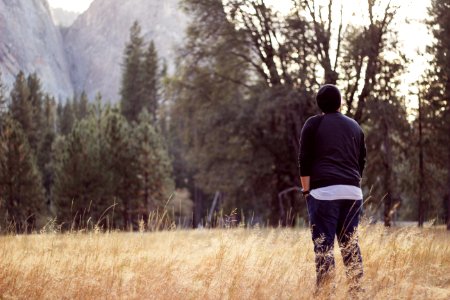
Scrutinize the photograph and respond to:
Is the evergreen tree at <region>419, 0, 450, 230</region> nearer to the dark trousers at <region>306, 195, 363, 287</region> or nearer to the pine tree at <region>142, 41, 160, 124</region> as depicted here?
the dark trousers at <region>306, 195, 363, 287</region>

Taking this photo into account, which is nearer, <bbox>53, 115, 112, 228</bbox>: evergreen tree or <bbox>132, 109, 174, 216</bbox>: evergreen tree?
<bbox>53, 115, 112, 228</bbox>: evergreen tree

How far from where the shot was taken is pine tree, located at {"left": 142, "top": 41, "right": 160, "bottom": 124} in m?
65.3

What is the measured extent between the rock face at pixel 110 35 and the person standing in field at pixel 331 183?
17337cm

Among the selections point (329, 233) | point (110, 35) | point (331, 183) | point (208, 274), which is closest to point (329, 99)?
point (331, 183)

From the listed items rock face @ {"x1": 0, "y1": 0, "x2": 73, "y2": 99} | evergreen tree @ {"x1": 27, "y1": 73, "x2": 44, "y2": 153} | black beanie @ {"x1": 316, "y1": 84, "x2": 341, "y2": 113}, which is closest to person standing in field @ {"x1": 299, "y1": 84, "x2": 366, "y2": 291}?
black beanie @ {"x1": 316, "y1": 84, "x2": 341, "y2": 113}

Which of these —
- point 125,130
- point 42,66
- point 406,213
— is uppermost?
point 42,66

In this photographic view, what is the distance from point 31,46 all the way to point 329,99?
138710mm

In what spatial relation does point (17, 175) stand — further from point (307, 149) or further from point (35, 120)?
point (307, 149)

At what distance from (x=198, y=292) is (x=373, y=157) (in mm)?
17044

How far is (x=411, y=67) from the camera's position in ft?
66.0

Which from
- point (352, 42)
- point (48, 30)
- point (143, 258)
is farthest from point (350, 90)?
point (48, 30)

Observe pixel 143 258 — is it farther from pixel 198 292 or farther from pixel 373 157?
pixel 373 157

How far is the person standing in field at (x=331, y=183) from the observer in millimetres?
5109

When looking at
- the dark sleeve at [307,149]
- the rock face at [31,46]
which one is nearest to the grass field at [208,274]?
the dark sleeve at [307,149]
